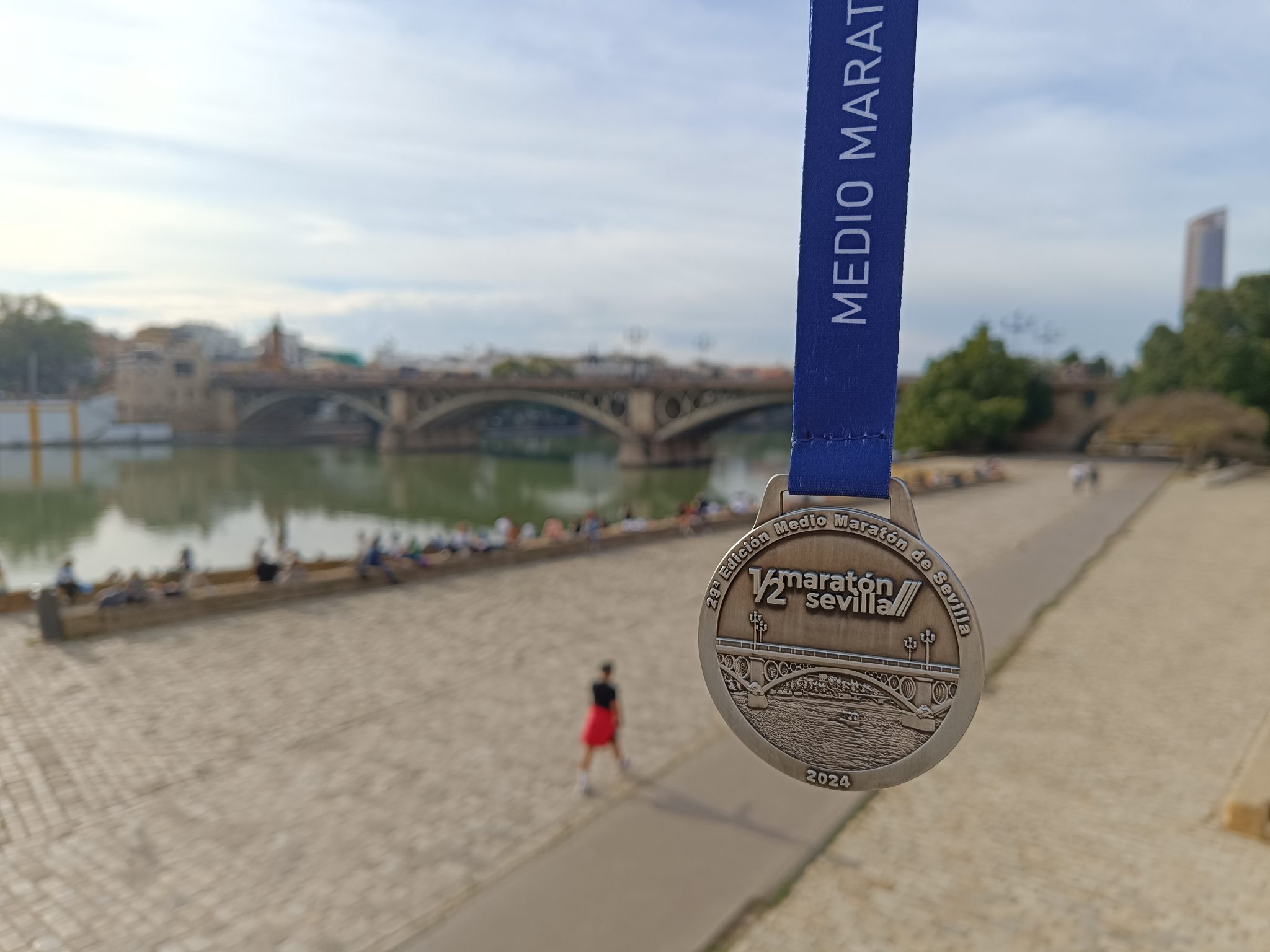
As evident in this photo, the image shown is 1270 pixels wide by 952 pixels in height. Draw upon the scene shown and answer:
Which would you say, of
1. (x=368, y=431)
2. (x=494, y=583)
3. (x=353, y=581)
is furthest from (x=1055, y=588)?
(x=368, y=431)

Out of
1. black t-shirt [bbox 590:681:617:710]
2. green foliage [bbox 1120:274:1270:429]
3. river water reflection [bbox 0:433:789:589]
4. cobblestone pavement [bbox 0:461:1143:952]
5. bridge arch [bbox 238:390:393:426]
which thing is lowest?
river water reflection [bbox 0:433:789:589]

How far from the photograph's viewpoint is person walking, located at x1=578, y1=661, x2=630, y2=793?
750 centimetres

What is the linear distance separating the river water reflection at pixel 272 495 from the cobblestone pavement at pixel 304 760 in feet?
44.7

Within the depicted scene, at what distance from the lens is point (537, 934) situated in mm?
5402

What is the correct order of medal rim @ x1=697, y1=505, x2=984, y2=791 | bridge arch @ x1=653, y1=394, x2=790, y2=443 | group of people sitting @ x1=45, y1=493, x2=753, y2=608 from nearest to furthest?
medal rim @ x1=697, y1=505, x2=984, y2=791 < group of people sitting @ x1=45, y1=493, x2=753, y2=608 < bridge arch @ x1=653, y1=394, x2=790, y2=443

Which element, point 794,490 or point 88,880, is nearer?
point 794,490

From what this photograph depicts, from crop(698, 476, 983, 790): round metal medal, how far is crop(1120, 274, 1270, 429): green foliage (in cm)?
4958

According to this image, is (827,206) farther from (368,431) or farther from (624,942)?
(368,431)

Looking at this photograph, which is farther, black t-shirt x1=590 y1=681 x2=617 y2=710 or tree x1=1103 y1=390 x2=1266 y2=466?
tree x1=1103 y1=390 x2=1266 y2=466

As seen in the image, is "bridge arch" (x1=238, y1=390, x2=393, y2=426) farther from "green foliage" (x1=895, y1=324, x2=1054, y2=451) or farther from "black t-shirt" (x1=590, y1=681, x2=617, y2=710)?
"black t-shirt" (x1=590, y1=681, x2=617, y2=710)

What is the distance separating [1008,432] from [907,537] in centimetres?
5481

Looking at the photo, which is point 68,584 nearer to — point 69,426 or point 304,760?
point 304,760

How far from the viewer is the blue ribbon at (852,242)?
2.46 m

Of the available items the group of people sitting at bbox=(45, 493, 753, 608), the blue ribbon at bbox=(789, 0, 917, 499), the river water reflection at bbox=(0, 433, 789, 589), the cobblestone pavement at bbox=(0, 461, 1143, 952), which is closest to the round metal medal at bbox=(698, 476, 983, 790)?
the blue ribbon at bbox=(789, 0, 917, 499)
